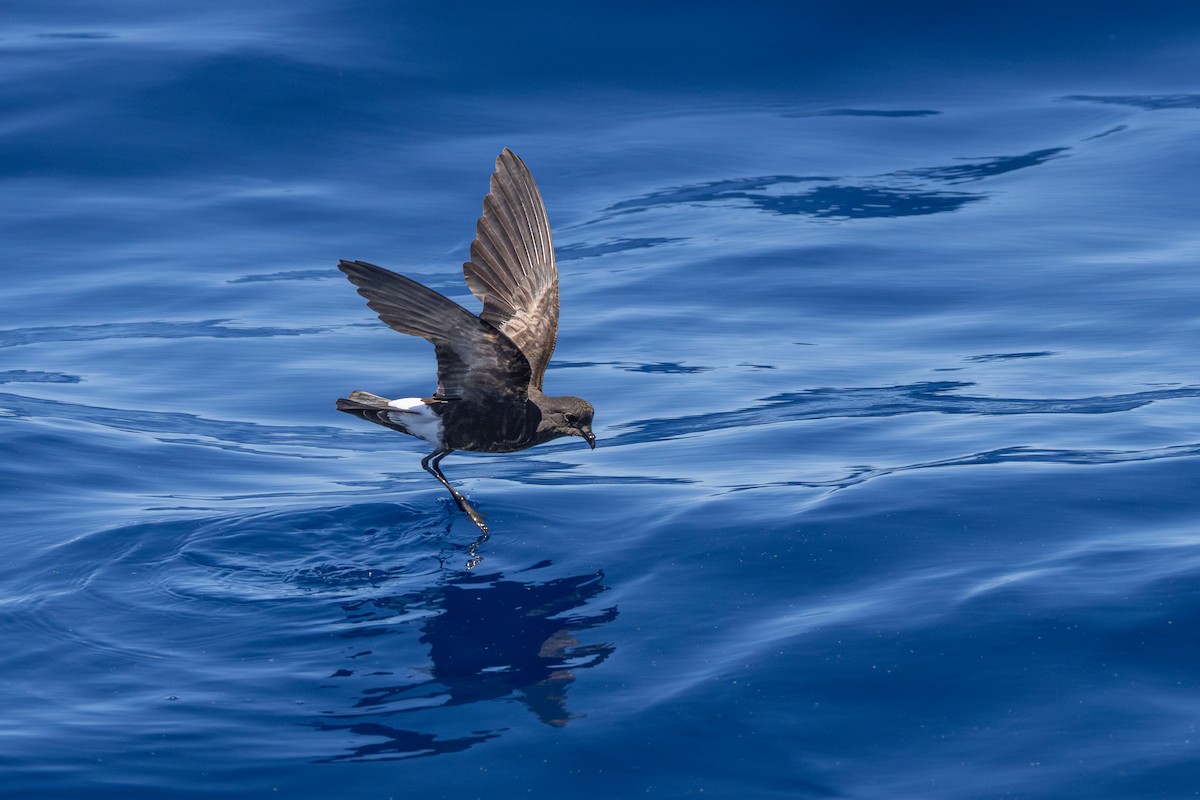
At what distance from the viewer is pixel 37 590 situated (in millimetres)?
6336

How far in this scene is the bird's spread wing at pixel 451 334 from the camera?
584 cm

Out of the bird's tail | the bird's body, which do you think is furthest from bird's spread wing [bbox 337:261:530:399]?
the bird's tail

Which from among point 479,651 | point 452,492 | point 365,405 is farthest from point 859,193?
point 479,651

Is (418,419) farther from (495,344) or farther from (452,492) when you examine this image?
(495,344)

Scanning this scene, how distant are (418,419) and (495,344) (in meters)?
0.89

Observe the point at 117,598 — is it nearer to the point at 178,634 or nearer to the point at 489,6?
the point at 178,634

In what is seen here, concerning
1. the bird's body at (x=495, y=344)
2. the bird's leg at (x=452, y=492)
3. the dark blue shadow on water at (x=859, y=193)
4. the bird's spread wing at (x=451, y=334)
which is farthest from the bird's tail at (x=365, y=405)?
the dark blue shadow on water at (x=859, y=193)

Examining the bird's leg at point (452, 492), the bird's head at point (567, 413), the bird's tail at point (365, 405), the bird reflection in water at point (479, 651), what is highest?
the bird's tail at point (365, 405)

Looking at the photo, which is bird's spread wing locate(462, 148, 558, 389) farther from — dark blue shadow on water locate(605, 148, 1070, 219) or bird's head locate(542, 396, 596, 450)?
dark blue shadow on water locate(605, 148, 1070, 219)

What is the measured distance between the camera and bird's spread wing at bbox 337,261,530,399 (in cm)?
584

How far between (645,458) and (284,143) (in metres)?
6.98

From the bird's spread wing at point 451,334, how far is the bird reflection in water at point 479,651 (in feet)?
2.77

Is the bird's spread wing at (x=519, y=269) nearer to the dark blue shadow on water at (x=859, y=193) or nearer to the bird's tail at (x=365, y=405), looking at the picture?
the bird's tail at (x=365, y=405)

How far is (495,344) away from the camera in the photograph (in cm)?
635
